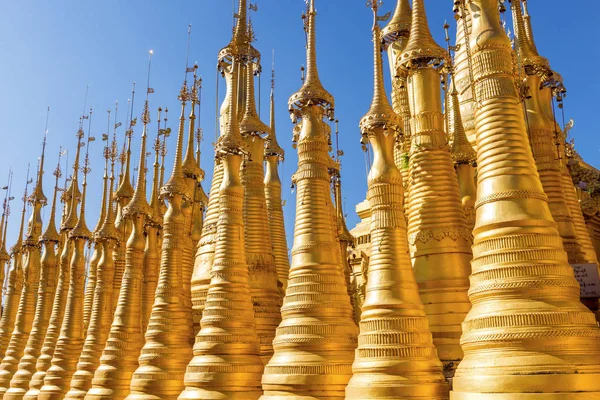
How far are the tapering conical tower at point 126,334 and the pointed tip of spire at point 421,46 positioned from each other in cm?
1099

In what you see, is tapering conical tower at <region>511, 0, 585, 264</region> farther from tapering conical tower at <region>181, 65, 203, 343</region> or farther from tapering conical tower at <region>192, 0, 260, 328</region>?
tapering conical tower at <region>181, 65, 203, 343</region>

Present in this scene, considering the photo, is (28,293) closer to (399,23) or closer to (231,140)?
(231,140)

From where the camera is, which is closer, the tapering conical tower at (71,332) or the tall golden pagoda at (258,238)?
the tall golden pagoda at (258,238)

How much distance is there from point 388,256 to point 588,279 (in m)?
3.53

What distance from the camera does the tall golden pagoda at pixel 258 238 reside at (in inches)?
613

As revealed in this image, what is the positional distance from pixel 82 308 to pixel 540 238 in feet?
64.9

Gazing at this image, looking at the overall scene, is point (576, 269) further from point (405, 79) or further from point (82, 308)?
point (82, 308)

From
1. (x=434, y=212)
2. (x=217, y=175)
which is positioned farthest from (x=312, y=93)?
(x=217, y=175)

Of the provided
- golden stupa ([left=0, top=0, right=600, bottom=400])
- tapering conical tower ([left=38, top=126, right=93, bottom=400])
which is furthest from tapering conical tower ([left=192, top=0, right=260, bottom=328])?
tapering conical tower ([left=38, top=126, right=93, bottom=400])

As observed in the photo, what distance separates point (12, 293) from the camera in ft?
105

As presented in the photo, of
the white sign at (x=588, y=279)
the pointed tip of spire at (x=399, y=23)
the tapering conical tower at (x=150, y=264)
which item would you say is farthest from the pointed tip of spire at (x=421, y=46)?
the tapering conical tower at (x=150, y=264)

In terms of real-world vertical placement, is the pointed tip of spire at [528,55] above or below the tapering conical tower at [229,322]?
above

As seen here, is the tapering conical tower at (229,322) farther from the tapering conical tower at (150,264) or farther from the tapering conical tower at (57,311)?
the tapering conical tower at (57,311)

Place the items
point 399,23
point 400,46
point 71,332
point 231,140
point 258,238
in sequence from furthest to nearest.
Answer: point 71,332 < point 400,46 < point 399,23 < point 258,238 < point 231,140
